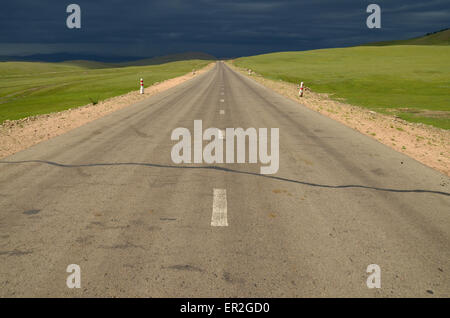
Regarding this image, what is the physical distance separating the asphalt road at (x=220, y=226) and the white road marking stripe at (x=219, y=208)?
4 centimetres

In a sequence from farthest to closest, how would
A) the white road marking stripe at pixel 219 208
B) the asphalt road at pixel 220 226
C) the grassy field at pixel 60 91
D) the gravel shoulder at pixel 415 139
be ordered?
1. the grassy field at pixel 60 91
2. the gravel shoulder at pixel 415 139
3. the white road marking stripe at pixel 219 208
4. the asphalt road at pixel 220 226

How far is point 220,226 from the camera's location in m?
4.26

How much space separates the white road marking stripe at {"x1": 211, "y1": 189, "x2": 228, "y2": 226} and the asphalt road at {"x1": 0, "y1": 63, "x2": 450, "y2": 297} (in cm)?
4

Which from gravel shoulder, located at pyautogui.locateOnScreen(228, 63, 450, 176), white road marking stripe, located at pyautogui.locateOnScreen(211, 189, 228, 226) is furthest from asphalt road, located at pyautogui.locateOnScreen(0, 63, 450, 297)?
gravel shoulder, located at pyautogui.locateOnScreen(228, 63, 450, 176)

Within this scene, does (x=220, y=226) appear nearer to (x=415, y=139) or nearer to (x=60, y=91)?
(x=415, y=139)

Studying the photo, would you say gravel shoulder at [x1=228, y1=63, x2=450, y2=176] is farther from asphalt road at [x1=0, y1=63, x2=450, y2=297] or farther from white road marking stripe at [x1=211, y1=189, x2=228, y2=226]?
white road marking stripe at [x1=211, y1=189, x2=228, y2=226]

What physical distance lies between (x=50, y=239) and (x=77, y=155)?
166 inches

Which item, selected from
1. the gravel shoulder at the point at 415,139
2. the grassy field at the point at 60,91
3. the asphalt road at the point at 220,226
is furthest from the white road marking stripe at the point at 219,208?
the grassy field at the point at 60,91

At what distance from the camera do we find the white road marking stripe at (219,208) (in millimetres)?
4379

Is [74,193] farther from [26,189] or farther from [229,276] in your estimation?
[229,276]

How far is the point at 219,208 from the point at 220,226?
0.59 m

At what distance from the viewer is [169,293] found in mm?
3051

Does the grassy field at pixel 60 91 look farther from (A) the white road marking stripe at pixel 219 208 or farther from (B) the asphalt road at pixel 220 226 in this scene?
(A) the white road marking stripe at pixel 219 208
